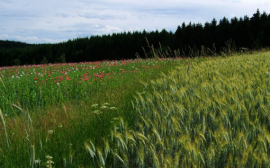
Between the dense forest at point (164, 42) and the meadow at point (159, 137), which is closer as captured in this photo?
the meadow at point (159, 137)

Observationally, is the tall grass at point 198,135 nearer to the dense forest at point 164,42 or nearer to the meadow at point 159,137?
the meadow at point 159,137

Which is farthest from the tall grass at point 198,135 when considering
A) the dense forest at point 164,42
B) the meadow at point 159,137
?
the dense forest at point 164,42

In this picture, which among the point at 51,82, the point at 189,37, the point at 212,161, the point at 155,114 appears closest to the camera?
the point at 212,161

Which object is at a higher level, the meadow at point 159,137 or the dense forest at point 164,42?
the dense forest at point 164,42

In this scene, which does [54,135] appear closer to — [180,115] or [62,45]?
[180,115]

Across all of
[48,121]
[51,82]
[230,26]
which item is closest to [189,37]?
[230,26]

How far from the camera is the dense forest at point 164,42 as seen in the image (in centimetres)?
2150

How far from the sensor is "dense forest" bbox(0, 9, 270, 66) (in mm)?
21500

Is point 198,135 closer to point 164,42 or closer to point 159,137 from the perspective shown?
point 159,137

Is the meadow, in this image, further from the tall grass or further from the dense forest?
the dense forest

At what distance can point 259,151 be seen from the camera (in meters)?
2.09

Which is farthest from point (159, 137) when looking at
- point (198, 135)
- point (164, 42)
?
point (164, 42)

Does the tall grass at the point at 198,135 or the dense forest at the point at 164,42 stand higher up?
the dense forest at the point at 164,42

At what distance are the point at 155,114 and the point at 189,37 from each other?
22190mm
